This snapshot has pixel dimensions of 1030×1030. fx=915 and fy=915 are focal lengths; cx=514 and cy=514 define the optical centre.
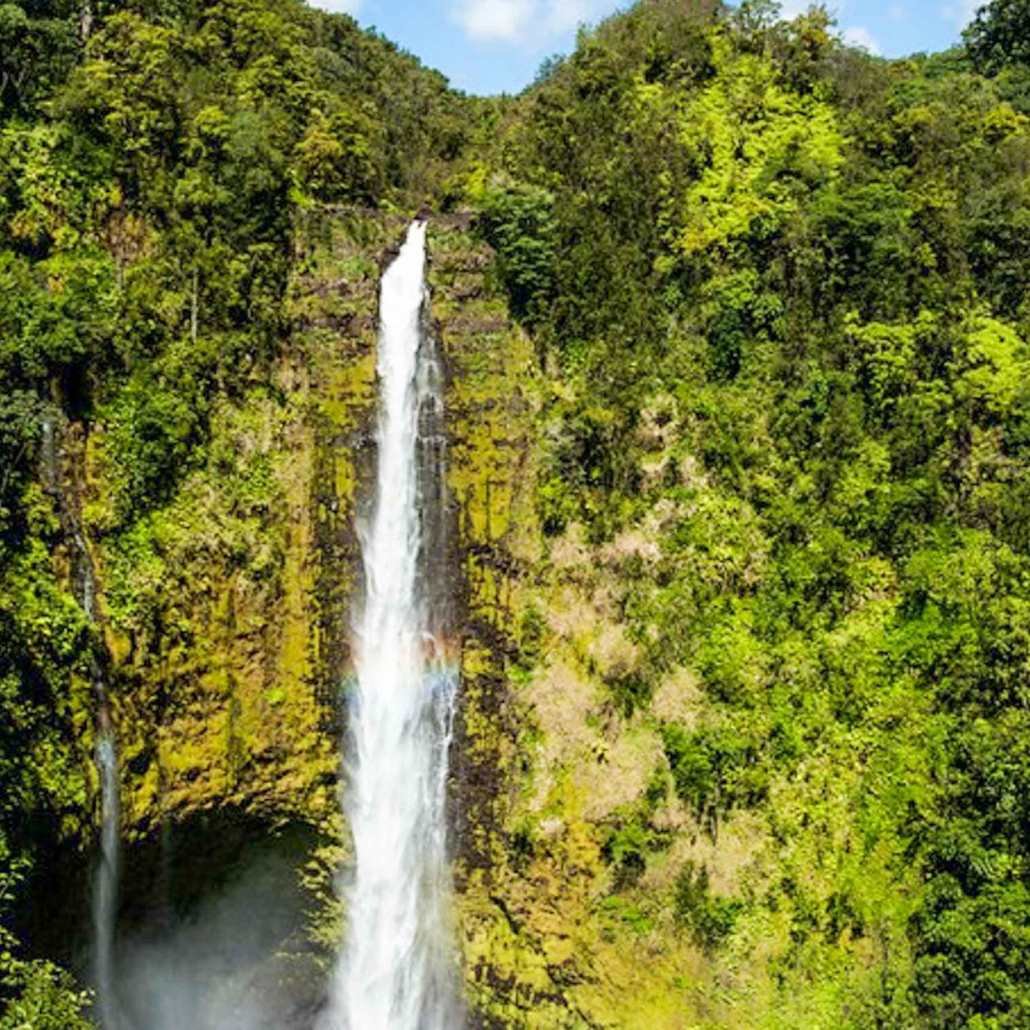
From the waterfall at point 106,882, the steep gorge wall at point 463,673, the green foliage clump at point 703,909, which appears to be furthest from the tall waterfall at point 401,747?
the green foliage clump at point 703,909

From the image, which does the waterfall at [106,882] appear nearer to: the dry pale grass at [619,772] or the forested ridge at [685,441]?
the forested ridge at [685,441]

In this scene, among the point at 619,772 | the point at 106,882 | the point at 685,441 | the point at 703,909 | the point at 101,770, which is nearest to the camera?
the point at 101,770

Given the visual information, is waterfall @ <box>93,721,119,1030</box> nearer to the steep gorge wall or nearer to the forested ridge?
the steep gorge wall

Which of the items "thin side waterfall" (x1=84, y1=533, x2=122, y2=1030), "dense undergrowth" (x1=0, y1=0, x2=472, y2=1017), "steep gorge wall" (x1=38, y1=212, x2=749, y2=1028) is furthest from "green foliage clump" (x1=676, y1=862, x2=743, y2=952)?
"thin side waterfall" (x1=84, y1=533, x2=122, y2=1030)

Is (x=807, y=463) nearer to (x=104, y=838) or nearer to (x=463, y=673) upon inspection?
(x=463, y=673)

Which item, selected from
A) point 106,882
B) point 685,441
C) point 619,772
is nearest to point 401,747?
point 619,772
